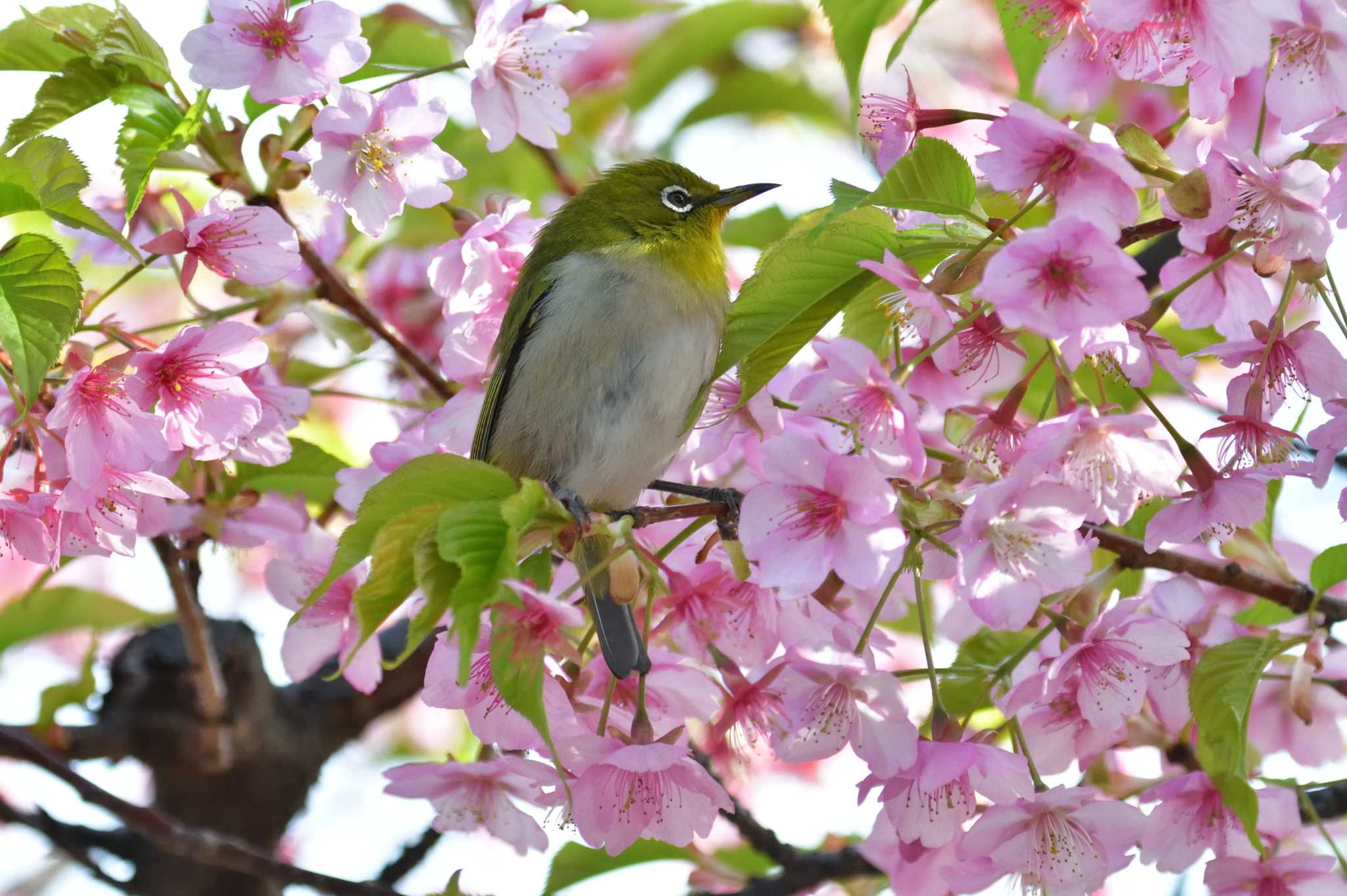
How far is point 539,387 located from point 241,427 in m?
0.84

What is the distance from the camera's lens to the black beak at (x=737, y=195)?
11.9ft

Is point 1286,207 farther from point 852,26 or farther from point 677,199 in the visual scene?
point 677,199

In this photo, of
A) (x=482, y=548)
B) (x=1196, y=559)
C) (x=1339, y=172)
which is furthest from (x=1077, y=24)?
(x=482, y=548)

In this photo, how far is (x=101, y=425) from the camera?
2.42 metres

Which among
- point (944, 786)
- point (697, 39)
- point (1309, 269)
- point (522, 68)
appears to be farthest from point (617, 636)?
point (697, 39)

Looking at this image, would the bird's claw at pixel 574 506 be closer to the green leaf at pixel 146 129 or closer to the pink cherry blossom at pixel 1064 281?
the pink cherry blossom at pixel 1064 281

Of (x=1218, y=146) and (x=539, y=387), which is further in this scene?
(x=539, y=387)

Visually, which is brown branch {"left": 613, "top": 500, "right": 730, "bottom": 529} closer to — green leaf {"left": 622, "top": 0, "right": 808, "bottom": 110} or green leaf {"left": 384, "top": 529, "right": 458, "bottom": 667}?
green leaf {"left": 384, "top": 529, "right": 458, "bottom": 667}

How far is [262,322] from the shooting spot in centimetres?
315

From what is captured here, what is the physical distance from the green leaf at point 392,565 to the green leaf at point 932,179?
833mm

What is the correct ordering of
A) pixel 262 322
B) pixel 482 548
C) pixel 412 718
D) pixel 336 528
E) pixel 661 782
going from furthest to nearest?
pixel 412 718 → pixel 336 528 → pixel 262 322 → pixel 661 782 → pixel 482 548

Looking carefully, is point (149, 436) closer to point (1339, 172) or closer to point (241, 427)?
point (241, 427)

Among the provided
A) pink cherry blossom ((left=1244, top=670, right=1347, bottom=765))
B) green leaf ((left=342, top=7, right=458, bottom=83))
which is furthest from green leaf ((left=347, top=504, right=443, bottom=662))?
pink cherry blossom ((left=1244, top=670, right=1347, bottom=765))

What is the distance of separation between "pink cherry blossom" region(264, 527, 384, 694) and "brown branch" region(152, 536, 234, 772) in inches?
7.0
